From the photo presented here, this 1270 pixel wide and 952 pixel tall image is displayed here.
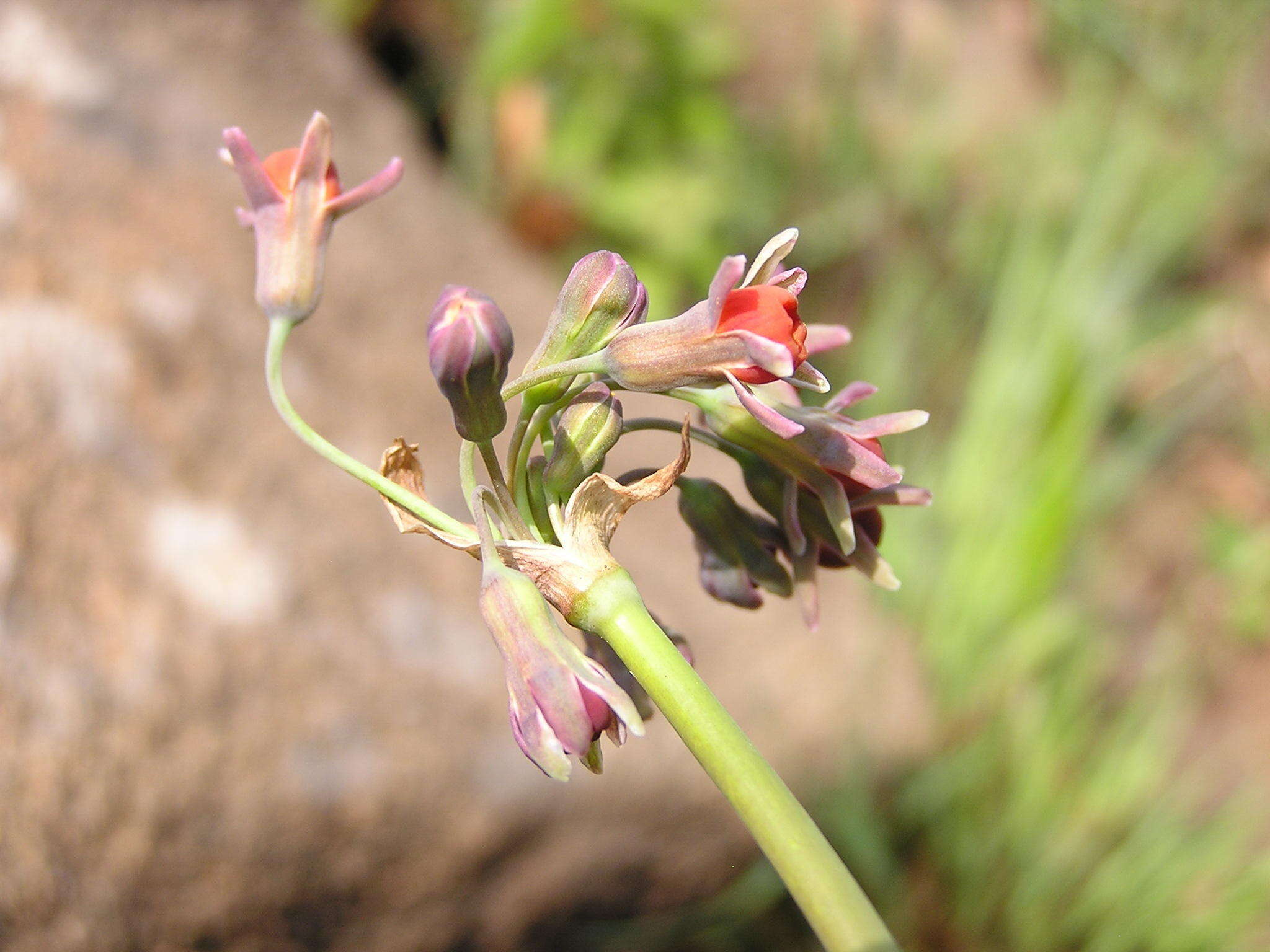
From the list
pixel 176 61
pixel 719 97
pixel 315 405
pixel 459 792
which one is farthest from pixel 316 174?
pixel 719 97

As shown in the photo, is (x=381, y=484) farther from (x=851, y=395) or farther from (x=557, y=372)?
(x=851, y=395)

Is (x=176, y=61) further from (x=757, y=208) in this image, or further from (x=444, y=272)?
(x=757, y=208)

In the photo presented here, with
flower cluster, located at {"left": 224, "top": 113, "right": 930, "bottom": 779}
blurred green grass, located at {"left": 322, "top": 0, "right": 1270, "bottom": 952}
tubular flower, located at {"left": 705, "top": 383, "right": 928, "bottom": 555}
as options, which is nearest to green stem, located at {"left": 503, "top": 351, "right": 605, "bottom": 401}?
→ flower cluster, located at {"left": 224, "top": 113, "right": 930, "bottom": 779}

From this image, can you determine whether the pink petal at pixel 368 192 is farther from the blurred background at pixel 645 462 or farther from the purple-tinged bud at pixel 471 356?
the blurred background at pixel 645 462

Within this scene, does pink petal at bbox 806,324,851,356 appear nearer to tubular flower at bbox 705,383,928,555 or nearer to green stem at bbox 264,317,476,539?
tubular flower at bbox 705,383,928,555

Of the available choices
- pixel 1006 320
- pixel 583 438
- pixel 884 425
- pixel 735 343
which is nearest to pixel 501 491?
pixel 583 438
